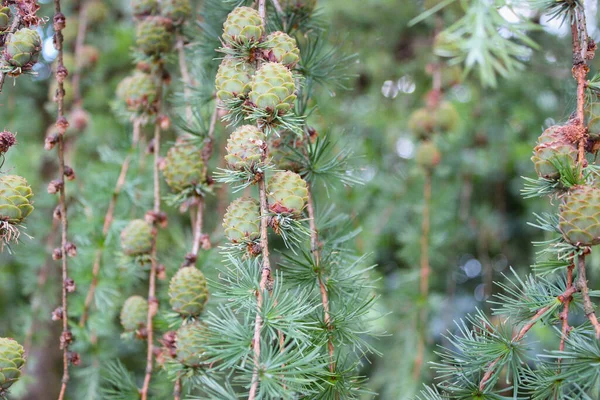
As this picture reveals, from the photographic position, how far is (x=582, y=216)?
1.65 ft

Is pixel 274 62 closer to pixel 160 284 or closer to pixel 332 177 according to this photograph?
pixel 332 177

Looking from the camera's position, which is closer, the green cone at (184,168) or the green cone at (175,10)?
the green cone at (184,168)

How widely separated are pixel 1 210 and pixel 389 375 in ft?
3.69

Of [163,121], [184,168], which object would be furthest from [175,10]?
[184,168]

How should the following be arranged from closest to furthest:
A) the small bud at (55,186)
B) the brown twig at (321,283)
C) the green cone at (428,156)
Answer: the brown twig at (321,283) < the small bud at (55,186) < the green cone at (428,156)

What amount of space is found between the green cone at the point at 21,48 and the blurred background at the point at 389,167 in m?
0.45

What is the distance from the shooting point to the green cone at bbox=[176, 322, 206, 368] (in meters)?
0.62

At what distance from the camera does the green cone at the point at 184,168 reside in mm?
721

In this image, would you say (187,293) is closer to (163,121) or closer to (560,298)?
(163,121)

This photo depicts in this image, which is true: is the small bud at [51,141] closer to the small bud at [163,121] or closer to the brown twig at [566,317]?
the small bud at [163,121]

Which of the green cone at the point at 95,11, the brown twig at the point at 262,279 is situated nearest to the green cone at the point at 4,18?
the brown twig at the point at 262,279

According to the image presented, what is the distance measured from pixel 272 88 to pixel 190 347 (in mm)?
317

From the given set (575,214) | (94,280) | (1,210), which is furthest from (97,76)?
(575,214)

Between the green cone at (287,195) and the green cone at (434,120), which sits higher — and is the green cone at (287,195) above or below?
above
